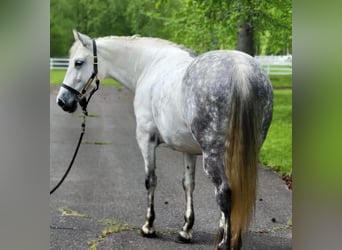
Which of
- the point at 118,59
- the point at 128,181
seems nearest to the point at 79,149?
the point at 128,181

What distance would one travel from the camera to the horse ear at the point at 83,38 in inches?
107

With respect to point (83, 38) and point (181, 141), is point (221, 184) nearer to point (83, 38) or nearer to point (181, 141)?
point (181, 141)

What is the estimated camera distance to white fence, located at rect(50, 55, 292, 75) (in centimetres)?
252

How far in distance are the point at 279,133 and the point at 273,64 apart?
38cm

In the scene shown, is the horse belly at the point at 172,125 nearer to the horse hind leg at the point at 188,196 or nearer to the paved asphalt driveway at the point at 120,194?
the horse hind leg at the point at 188,196

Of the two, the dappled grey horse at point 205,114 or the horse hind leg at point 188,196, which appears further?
the horse hind leg at point 188,196

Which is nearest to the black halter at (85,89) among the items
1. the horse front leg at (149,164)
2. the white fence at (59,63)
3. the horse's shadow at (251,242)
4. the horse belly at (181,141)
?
the white fence at (59,63)

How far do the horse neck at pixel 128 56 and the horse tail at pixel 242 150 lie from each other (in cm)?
92

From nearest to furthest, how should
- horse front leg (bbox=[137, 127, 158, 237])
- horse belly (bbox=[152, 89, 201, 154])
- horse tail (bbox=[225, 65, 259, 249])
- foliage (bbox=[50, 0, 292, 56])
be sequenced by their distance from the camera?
horse tail (bbox=[225, 65, 259, 249]) → horse belly (bbox=[152, 89, 201, 154]) → foliage (bbox=[50, 0, 292, 56]) → horse front leg (bbox=[137, 127, 158, 237])

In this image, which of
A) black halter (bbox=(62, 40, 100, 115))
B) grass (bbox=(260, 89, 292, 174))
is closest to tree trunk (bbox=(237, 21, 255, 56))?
grass (bbox=(260, 89, 292, 174))

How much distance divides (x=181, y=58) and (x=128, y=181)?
834mm

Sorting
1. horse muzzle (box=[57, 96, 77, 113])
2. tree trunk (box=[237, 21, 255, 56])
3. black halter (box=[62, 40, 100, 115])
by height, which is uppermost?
tree trunk (box=[237, 21, 255, 56])

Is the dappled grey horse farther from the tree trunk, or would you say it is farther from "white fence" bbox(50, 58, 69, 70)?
the tree trunk

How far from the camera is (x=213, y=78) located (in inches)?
83.9
